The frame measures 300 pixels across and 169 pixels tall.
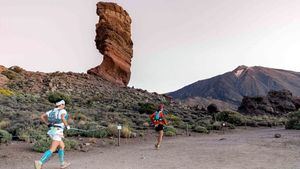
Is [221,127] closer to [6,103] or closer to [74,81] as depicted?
[6,103]

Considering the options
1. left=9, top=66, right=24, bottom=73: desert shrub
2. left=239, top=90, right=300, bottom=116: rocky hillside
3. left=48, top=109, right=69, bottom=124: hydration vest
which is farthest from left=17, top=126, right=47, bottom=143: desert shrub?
left=9, top=66, right=24, bottom=73: desert shrub

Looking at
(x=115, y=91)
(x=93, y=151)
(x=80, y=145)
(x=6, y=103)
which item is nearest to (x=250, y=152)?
(x=93, y=151)

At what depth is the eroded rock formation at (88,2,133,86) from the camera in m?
52.8

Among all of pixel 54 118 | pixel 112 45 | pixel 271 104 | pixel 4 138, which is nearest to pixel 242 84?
pixel 271 104

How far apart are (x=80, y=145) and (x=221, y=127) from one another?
16.2m

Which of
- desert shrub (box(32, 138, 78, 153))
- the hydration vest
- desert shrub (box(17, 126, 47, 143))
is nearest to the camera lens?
the hydration vest

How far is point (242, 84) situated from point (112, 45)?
258 feet

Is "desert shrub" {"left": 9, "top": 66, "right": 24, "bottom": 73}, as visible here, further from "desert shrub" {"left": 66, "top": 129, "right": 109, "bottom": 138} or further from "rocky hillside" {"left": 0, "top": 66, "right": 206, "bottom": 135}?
"desert shrub" {"left": 66, "top": 129, "right": 109, "bottom": 138}

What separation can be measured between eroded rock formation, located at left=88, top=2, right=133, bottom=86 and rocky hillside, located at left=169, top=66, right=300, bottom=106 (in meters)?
56.1

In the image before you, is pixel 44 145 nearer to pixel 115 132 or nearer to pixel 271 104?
pixel 115 132

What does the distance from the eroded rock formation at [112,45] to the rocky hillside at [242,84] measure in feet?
184

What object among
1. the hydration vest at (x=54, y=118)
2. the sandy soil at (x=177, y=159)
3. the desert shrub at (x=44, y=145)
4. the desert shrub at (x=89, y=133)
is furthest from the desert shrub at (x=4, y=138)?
the hydration vest at (x=54, y=118)

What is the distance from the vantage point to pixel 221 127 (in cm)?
2756

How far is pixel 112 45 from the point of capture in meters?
52.8
